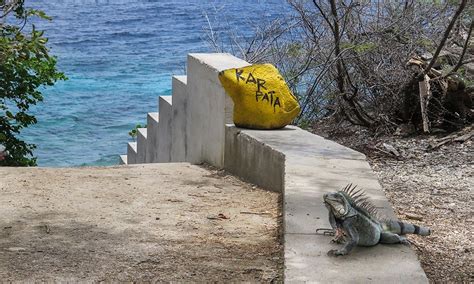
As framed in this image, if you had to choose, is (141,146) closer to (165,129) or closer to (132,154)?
(132,154)

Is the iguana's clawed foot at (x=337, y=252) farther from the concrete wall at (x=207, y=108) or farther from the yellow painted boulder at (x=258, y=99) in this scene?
the concrete wall at (x=207, y=108)

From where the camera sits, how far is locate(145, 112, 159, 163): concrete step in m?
13.9

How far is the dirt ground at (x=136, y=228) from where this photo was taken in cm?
566

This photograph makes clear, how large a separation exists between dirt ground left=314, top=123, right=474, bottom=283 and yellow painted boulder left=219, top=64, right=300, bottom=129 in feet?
3.80

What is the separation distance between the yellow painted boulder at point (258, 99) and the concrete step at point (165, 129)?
341 centimetres

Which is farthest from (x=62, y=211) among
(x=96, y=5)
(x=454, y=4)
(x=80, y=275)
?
(x=96, y=5)

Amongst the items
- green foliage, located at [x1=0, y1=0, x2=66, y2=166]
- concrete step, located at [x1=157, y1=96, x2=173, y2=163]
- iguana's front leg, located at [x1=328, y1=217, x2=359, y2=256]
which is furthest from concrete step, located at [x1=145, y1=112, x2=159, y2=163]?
iguana's front leg, located at [x1=328, y1=217, x2=359, y2=256]

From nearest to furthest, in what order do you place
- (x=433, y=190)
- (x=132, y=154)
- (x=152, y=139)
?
1. (x=433, y=190)
2. (x=152, y=139)
3. (x=132, y=154)

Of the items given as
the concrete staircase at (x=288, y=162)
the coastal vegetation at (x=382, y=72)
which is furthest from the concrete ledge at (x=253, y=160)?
the coastal vegetation at (x=382, y=72)

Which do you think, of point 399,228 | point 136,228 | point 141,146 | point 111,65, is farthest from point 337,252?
point 111,65

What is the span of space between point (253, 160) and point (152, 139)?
594cm

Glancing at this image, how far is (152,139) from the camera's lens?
1423 centimetres

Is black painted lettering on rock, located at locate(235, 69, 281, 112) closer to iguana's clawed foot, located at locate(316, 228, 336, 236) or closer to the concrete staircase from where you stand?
the concrete staircase

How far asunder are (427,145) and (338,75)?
177 centimetres
